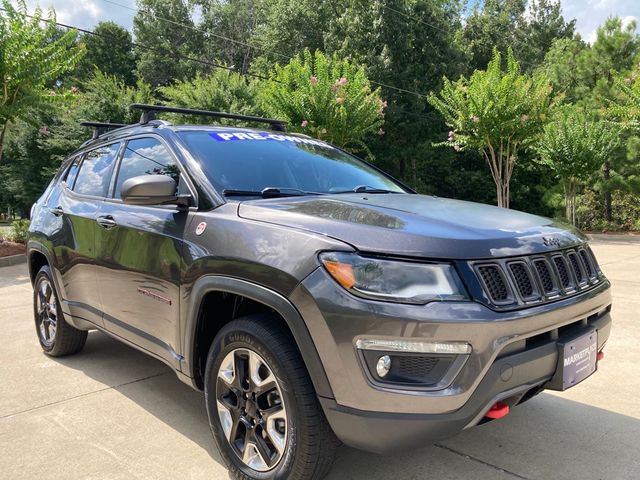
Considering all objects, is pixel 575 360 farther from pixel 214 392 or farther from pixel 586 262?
pixel 214 392

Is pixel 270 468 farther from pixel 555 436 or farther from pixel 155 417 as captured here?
pixel 555 436

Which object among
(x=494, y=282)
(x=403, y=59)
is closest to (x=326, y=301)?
(x=494, y=282)

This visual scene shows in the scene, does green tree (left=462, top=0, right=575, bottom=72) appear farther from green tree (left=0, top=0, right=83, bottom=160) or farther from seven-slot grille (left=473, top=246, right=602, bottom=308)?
seven-slot grille (left=473, top=246, right=602, bottom=308)

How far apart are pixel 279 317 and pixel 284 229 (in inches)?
15.1

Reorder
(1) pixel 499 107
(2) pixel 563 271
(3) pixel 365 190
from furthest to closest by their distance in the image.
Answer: (1) pixel 499 107
(3) pixel 365 190
(2) pixel 563 271

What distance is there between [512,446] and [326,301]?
158 cm

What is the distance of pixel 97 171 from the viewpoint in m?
3.99

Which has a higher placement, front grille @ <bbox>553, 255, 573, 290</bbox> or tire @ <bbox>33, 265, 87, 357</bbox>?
front grille @ <bbox>553, 255, 573, 290</bbox>

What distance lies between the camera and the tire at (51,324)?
4273 millimetres

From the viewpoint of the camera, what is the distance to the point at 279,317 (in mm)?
2344

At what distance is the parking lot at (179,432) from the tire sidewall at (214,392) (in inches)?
8.6

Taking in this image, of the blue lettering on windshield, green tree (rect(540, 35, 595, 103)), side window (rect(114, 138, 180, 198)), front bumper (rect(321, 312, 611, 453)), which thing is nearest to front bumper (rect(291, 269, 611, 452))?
front bumper (rect(321, 312, 611, 453))

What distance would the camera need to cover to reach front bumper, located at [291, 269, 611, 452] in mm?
1948

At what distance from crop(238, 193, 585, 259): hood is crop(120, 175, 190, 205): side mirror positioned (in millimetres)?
416
